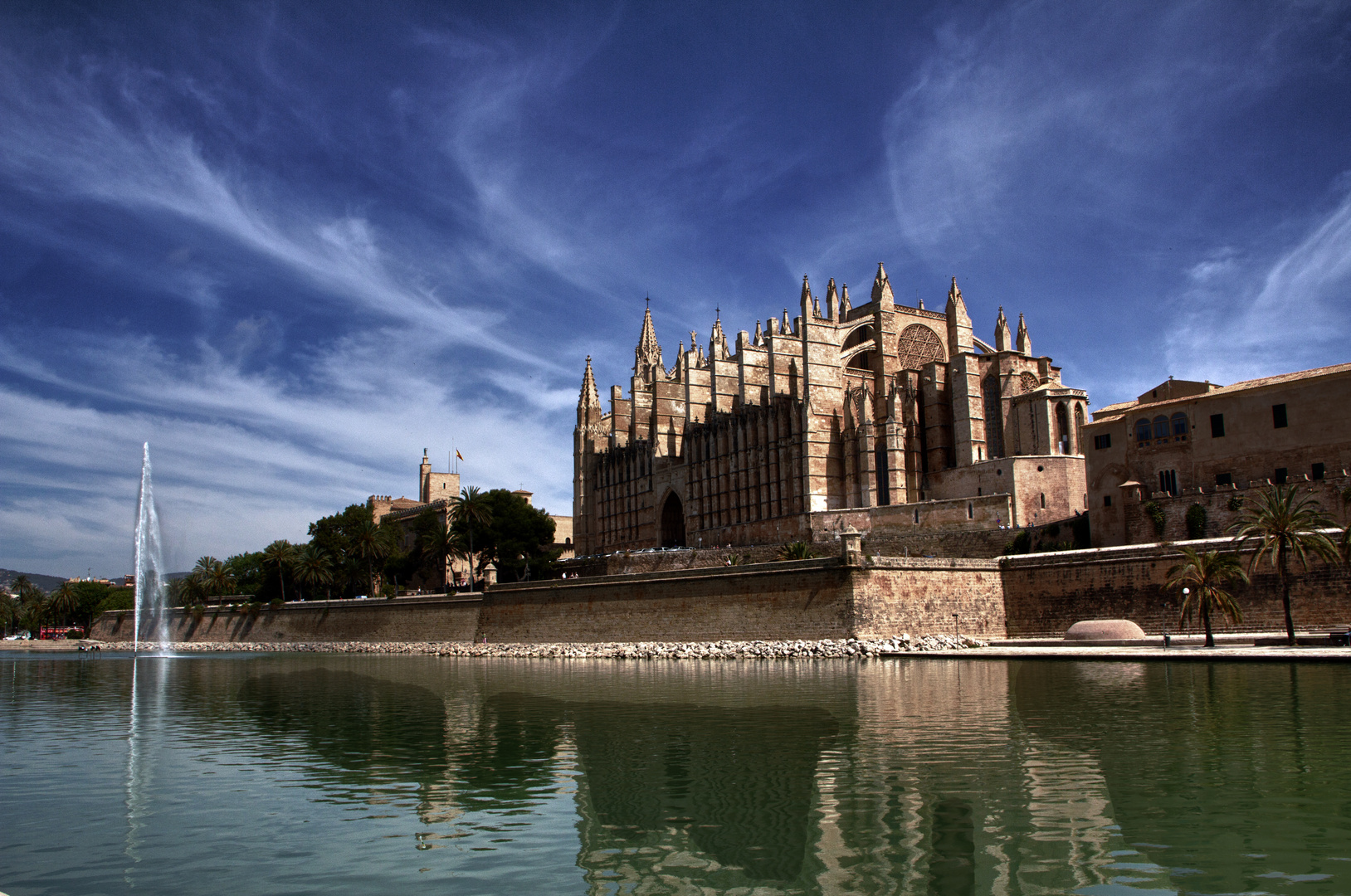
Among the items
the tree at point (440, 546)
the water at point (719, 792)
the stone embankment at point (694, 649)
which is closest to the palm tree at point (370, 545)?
the tree at point (440, 546)

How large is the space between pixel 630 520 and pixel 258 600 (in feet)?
81.8

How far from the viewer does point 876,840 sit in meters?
9.07

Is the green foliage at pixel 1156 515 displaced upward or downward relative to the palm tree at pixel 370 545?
downward

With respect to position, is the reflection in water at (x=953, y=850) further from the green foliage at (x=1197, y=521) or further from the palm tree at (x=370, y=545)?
the palm tree at (x=370, y=545)

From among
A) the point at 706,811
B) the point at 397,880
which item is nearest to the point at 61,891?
the point at 397,880

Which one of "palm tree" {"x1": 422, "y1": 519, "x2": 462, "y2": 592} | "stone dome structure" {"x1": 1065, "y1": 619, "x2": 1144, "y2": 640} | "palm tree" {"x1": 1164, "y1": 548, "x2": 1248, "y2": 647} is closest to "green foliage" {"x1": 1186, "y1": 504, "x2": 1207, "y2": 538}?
"palm tree" {"x1": 1164, "y1": 548, "x2": 1248, "y2": 647}

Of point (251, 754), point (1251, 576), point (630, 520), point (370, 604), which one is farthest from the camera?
point (630, 520)

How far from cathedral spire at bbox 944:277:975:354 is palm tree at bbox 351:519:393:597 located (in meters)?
36.5

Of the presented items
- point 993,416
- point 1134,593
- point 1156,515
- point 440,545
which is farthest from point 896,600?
point 440,545

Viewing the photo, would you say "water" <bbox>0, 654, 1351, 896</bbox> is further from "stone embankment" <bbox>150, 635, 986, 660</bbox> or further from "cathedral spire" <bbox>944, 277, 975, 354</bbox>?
"cathedral spire" <bbox>944, 277, 975, 354</bbox>

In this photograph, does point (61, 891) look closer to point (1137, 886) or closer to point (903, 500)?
point (1137, 886)

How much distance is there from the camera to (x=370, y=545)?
64250 mm

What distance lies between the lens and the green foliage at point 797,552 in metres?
41.8

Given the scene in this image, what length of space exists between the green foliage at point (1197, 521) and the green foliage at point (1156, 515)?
3.20 ft
